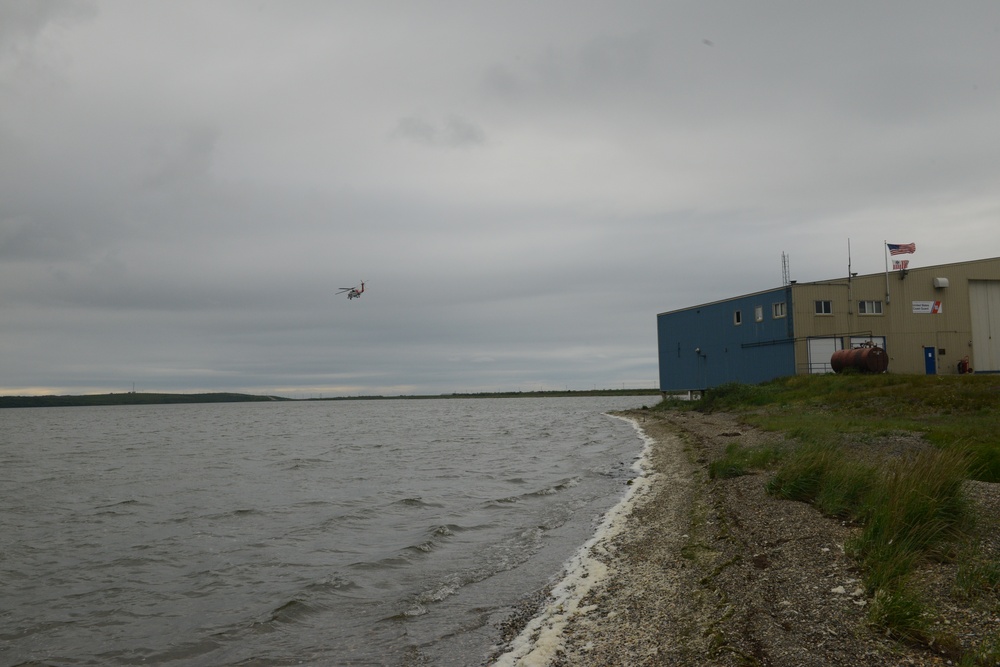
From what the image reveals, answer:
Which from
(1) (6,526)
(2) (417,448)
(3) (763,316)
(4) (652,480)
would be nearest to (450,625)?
(4) (652,480)

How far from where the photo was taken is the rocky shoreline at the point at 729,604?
20.9 ft

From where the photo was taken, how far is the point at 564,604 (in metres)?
9.51

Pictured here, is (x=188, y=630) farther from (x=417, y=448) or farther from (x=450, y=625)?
(x=417, y=448)

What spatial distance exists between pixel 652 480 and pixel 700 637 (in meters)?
13.3

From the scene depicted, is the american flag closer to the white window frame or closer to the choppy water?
the white window frame

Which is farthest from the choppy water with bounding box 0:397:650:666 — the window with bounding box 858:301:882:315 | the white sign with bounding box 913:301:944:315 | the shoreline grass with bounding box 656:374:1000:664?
the white sign with bounding box 913:301:944:315

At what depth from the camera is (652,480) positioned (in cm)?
2025

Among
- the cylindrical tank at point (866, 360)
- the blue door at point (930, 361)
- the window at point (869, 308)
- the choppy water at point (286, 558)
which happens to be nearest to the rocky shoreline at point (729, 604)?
the choppy water at point (286, 558)

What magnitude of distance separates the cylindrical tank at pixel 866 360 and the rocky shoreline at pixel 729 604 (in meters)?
30.4

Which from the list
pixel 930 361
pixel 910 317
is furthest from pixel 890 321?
pixel 930 361

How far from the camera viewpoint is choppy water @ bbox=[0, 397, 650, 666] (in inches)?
367

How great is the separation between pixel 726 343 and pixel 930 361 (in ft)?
43.8

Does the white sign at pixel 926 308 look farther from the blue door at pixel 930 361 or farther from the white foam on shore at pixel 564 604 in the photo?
the white foam on shore at pixel 564 604

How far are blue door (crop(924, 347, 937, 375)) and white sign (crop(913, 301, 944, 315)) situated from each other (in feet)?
7.97
